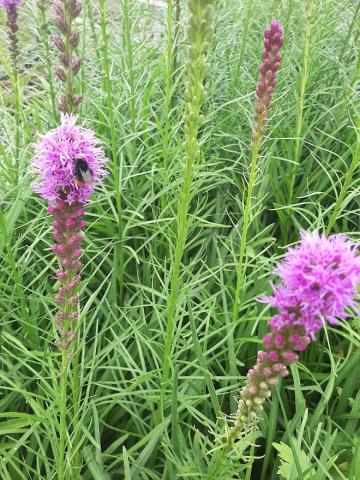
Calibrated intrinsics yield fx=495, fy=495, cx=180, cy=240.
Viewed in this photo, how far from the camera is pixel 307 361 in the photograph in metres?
2.72

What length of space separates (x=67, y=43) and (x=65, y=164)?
0.77m

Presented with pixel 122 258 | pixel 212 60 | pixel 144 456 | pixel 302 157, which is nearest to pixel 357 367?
pixel 144 456

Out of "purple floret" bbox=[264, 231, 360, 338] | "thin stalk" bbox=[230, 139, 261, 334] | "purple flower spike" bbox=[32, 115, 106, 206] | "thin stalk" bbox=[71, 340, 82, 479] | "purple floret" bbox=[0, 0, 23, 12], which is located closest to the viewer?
"purple floret" bbox=[264, 231, 360, 338]

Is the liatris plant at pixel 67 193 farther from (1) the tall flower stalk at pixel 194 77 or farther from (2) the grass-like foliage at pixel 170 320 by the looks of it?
(1) the tall flower stalk at pixel 194 77

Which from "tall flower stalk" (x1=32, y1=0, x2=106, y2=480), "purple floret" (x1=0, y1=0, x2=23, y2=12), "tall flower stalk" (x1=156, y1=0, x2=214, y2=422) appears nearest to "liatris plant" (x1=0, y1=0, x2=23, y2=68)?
"purple floret" (x1=0, y1=0, x2=23, y2=12)

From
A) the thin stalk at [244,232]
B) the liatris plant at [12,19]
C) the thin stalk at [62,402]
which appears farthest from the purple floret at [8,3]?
the thin stalk at [62,402]

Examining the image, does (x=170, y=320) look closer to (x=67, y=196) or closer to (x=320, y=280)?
(x=67, y=196)

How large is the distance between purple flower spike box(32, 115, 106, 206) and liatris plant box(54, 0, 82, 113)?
525 millimetres

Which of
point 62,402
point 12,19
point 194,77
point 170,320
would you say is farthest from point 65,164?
point 12,19

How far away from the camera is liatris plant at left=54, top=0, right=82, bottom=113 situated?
2096mm

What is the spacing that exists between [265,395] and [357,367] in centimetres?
121

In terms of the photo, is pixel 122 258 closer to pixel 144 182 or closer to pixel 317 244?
pixel 144 182

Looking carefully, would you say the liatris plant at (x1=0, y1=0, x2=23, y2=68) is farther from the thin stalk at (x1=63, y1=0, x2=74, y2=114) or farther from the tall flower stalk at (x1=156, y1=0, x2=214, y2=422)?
the tall flower stalk at (x1=156, y1=0, x2=214, y2=422)

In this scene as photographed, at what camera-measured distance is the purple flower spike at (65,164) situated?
163cm
